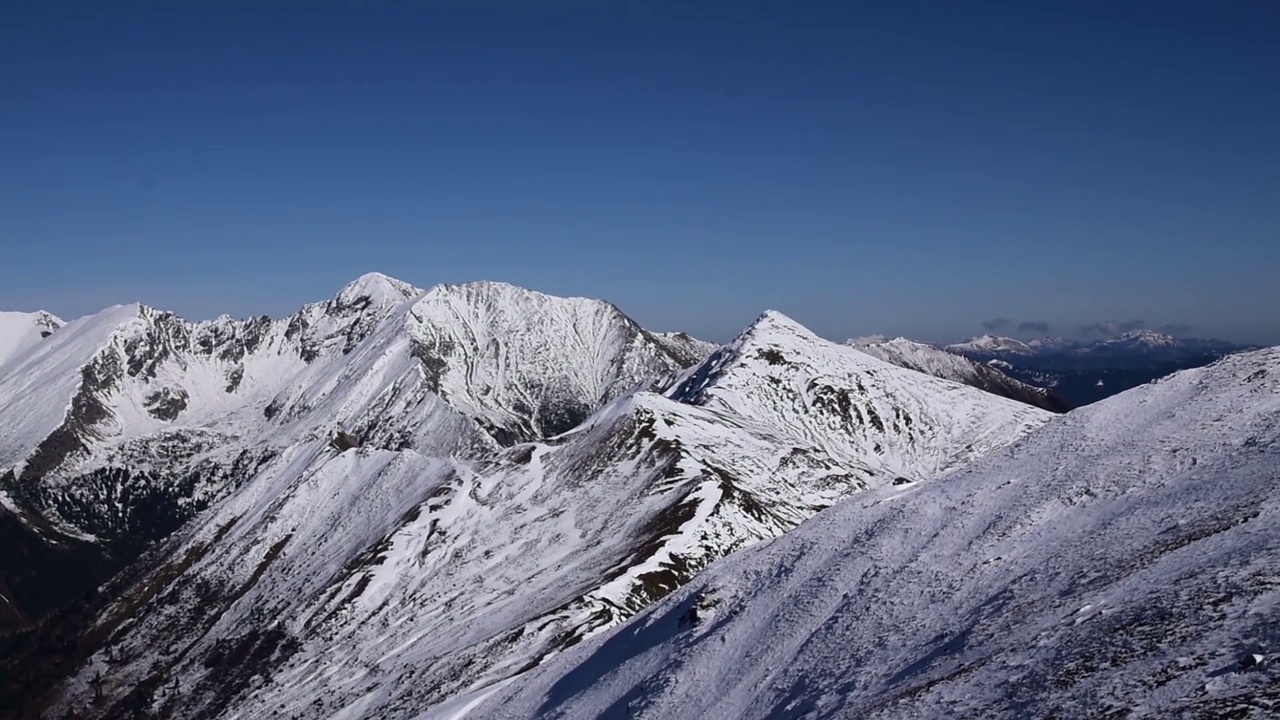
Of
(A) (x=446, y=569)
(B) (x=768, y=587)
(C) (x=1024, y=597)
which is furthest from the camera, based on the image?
(A) (x=446, y=569)

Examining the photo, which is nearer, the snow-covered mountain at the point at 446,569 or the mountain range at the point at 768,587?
the mountain range at the point at 768,587

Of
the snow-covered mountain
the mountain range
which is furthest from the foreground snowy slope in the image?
the snow-covered mountain

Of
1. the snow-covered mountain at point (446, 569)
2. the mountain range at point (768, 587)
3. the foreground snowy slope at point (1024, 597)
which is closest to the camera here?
the foreground snowy slope at point (1024, 597)

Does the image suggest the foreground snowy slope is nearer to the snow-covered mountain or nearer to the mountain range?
the mountain range

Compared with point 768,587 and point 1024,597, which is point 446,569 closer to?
point 768,587

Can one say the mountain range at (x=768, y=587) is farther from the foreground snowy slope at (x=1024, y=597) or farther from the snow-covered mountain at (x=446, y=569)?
the snow-covered mountain at (x=446, y=569)

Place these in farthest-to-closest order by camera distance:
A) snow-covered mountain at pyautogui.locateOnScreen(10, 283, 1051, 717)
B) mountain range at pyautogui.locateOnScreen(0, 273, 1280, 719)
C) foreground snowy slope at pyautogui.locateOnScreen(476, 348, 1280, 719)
A: 1. snow-covered mountain at pyautogui.locateOnScreen(10, 283, 1051, 717)
2. mountain range at pyautogui.locateOnScreen(0, 273, 1280, 719)
3. foreground snowy slope at pyautogui.locateOnScreen(476, 348, 1280, 719)

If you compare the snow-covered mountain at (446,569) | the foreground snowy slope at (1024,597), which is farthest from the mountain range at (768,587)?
the snow-covered mountain at (446,569)

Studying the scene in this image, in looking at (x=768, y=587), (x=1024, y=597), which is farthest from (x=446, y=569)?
(x=1024, y=597)

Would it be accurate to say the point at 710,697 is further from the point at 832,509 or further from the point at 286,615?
the point at 286,615
